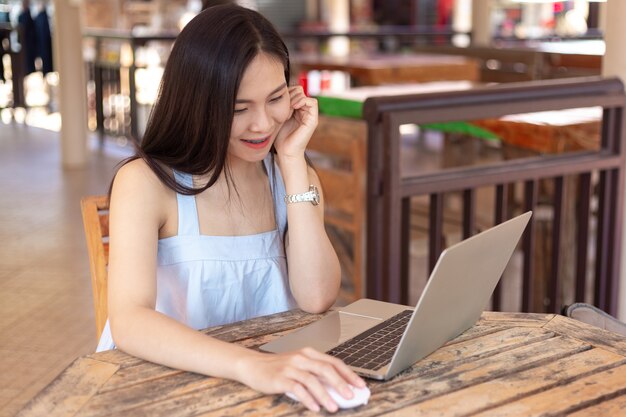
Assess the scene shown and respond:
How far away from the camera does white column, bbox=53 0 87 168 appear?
6488 mm

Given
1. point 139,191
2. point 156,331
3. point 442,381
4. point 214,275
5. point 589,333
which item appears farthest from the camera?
point 214,275

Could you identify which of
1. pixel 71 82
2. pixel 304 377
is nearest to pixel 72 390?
pixel 304 377

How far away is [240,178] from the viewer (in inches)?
71.4

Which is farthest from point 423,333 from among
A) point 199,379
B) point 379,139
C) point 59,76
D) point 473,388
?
point 59,76

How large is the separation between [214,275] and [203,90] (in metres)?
0.37

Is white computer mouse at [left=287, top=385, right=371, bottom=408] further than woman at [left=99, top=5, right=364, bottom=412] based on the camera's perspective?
No

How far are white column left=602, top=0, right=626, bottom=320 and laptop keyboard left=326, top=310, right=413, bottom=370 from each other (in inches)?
66.8

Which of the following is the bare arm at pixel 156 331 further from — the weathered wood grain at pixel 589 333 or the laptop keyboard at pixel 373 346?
the weathered wood grain at pixel 589 333

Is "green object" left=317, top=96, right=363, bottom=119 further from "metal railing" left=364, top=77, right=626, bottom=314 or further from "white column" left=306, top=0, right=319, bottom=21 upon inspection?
"white column" left=306, top=0, right=319, bottom=21

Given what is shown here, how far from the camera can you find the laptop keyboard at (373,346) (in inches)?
52.4

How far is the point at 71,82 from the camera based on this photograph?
661 centimetres

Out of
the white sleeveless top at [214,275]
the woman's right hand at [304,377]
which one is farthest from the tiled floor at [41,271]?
the woman's right hand at [304,377]

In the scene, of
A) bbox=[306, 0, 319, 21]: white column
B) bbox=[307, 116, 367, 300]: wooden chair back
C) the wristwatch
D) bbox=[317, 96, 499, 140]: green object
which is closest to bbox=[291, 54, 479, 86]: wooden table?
bbox=[317, 96, 499, 140]: green object

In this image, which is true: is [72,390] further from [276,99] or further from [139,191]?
[276,99]
